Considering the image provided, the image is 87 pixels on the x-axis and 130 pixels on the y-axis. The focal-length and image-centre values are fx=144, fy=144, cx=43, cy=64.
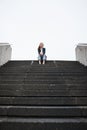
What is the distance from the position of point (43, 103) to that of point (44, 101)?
5cm

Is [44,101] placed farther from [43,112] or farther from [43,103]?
[43,112]

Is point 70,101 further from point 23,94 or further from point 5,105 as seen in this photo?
point 5,105

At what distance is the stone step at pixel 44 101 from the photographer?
3.32 metres

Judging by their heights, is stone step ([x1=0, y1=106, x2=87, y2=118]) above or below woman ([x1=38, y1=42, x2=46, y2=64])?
below

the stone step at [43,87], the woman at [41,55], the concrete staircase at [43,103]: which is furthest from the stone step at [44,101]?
the woman at [41,55]

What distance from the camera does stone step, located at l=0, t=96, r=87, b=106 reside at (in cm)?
332

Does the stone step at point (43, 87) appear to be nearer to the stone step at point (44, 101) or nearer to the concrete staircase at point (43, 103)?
the concrete staircase at point (43, 103)

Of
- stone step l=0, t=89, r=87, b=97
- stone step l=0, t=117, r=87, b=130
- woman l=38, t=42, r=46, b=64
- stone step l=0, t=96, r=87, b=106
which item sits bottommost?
stone step l=0, t=117, r=87, b=130

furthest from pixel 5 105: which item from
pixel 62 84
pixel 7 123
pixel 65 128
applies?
pixel 62 84

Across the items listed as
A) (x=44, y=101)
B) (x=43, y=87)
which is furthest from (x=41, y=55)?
(x=44, y=101)

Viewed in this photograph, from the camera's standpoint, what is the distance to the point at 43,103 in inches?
132

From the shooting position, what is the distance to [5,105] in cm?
333

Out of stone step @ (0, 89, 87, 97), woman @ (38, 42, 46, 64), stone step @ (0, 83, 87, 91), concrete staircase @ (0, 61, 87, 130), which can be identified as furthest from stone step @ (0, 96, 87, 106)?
woman @ (38, 42, 46, 64)

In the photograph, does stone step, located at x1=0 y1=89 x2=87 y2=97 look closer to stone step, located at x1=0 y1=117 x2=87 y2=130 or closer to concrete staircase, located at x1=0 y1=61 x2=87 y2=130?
concrete staircase, located at x1=0 y1=61 x2=87 y2=130
